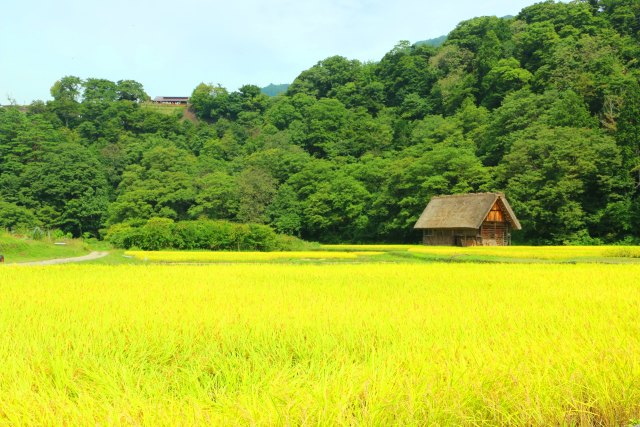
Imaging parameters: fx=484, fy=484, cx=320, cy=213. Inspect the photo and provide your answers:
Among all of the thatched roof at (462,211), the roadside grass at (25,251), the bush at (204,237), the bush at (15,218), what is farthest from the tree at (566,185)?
the bush at (15,218)

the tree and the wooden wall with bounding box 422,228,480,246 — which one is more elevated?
the tree

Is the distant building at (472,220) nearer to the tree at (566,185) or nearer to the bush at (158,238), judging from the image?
the tree at (566,185)

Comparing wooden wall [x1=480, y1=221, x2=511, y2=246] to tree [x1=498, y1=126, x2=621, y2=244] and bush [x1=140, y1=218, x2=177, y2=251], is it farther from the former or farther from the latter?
bush [x1=140, y1=218, x2=177, y2=251]

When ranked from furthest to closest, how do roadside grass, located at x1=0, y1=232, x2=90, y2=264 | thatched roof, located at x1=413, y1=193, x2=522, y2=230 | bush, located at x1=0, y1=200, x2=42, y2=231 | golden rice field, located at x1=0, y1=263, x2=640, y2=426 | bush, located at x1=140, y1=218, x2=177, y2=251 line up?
bush, located at x1=0, y1=200, x2=42, y2=231 < thatched roof, located at x1=413, y1=193, x2=522, y2=230 < bush, located at x1=140, y1=218, x2=177, y2=251 < roadside grass, located at x1=0, y1=232, x2=90, y2=264 < golden rice field, located at x1=0, y1=263, x2=640, y2=426

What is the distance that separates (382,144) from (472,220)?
90.7 ft

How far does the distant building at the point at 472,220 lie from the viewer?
3372cm

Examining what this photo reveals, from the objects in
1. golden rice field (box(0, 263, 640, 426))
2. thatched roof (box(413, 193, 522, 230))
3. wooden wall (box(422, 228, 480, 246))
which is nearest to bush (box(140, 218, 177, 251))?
thatched roof (box(413, 193, 522, 230))

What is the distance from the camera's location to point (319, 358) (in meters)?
4.15

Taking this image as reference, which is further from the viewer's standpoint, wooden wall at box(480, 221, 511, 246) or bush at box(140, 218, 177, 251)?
wooden wall at box(480, 221, 511, 246)

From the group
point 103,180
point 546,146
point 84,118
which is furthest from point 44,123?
point 546,146

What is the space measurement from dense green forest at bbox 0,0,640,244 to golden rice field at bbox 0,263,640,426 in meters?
31.2

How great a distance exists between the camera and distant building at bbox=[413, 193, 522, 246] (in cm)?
3372

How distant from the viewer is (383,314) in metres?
6.02

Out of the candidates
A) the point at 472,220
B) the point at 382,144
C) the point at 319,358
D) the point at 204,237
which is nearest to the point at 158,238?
the point at 204,237
